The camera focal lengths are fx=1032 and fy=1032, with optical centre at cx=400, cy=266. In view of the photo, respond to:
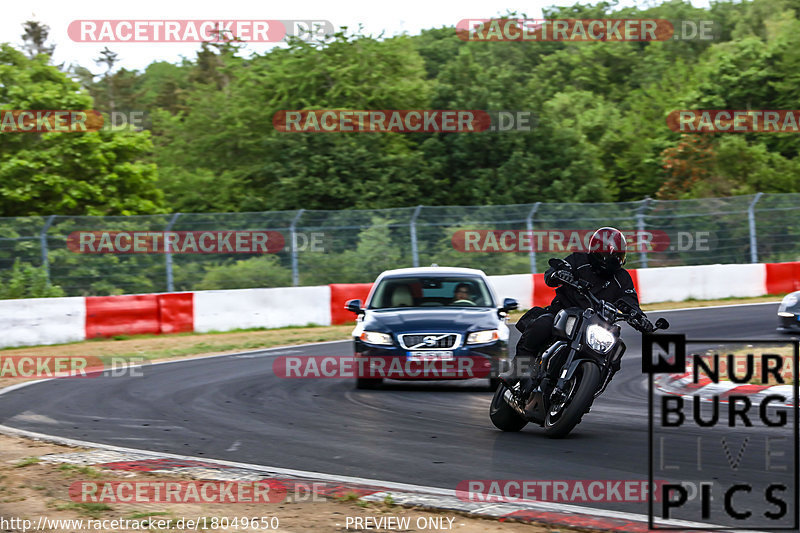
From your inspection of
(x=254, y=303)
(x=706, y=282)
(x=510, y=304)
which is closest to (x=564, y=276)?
(x=510, y=304)

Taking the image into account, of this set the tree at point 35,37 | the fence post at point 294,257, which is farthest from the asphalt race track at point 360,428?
the tree at point 35,37

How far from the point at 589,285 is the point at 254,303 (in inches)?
519

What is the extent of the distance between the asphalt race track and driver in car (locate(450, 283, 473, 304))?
0.96m

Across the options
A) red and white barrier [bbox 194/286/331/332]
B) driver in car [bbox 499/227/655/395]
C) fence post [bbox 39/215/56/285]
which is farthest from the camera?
red and white barrier [bbox 194/286/331/332]

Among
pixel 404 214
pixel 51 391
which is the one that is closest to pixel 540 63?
pixel 404 214

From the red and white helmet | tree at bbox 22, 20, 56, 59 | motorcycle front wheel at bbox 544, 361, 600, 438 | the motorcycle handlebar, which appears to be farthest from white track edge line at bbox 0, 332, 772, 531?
tree at bbox 22, 20, 56, 59

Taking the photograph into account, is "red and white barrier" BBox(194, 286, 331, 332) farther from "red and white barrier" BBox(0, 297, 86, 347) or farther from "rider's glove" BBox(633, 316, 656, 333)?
"rider's glove" BBox(633, 316, 656, 333)

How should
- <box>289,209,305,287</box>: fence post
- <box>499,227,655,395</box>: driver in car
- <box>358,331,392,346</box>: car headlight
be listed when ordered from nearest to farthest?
<box>499,227,655,395</box>: driver in car < <box>358,331,392,346</box>: car headlight < <box>289,209,305,287</box>: fence post

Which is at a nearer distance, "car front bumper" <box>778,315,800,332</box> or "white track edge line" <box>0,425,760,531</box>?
"white track edge line" <box>0,425,760,531</box>

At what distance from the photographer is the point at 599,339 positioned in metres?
7.43

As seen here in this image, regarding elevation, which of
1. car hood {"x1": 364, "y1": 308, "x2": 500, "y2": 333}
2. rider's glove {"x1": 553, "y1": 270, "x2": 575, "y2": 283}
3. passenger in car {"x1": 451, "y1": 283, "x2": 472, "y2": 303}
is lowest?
car hood {"x1": 364, "y1": 308, "x2": 500, "y2": 333}

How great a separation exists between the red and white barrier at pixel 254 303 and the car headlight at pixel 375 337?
25.8 ft

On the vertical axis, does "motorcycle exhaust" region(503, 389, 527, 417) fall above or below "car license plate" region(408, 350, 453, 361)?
below

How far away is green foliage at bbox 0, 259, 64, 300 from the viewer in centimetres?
1867
